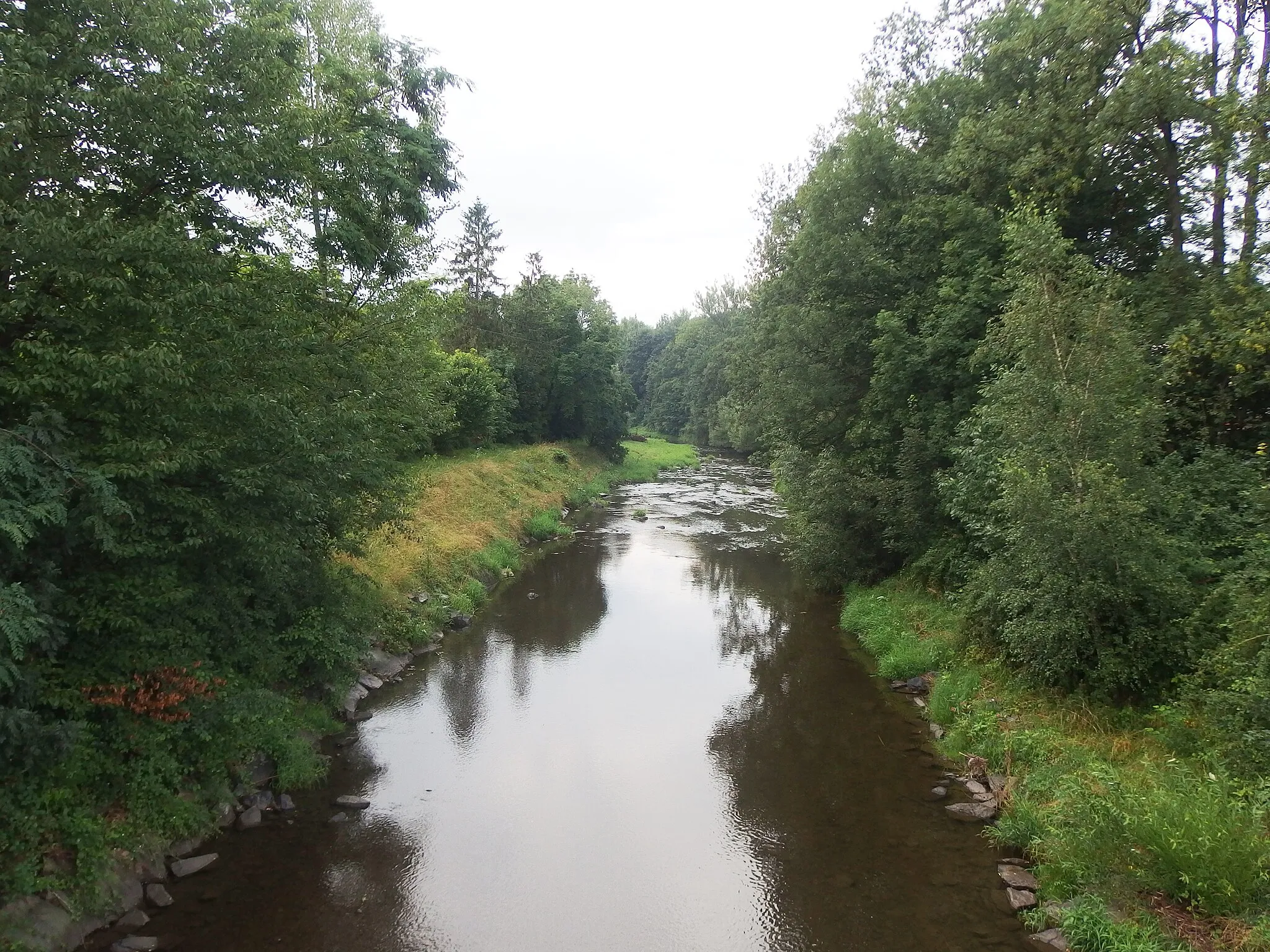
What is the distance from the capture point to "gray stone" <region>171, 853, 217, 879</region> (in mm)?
8797

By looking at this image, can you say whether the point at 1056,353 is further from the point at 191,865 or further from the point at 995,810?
the point at 191,865

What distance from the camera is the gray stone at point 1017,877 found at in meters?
8.89

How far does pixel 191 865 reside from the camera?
891 centimetres

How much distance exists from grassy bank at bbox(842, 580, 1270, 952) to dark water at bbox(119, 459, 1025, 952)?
2.66 ft

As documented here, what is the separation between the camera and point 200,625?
9570 millimetres

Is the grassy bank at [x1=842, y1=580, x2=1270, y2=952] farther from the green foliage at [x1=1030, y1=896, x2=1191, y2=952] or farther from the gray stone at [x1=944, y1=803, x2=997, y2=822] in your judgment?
the gray stone at [x1=944, y1=803, x2=997, y2=822]

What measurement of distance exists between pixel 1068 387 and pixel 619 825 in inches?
369

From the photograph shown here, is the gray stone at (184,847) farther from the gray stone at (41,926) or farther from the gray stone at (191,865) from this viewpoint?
the gray stone at (41,926)

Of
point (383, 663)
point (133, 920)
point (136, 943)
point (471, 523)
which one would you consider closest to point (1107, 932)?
point (136, 943)

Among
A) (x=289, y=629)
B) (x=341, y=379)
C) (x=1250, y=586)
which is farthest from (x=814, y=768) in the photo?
(x=341, y=379)

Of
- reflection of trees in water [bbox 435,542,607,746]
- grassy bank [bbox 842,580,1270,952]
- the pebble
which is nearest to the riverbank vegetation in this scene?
grassy bank [bbox 842,580,1270,952]

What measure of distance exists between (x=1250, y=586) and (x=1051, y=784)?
3.60 m

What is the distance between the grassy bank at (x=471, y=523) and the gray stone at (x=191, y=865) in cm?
637

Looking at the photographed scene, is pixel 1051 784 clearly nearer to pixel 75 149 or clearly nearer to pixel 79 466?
pixel 79 466
